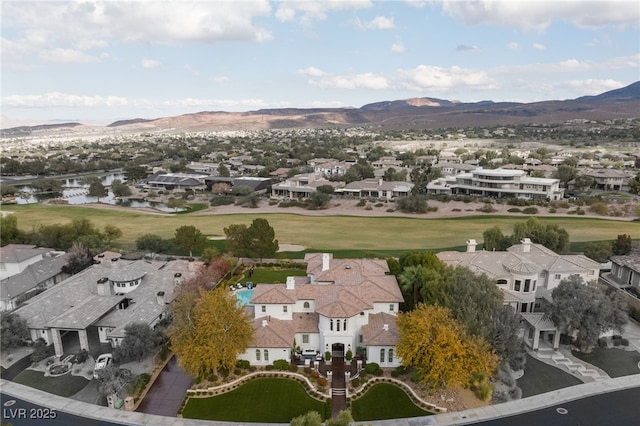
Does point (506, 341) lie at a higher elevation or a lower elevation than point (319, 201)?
higher

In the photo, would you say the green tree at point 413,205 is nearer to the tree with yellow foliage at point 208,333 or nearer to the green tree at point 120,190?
the tree with yellow foliage at point 208,333

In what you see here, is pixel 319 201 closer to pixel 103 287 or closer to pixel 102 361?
pixel 103 287

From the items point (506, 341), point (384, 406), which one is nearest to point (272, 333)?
point (384, 406)

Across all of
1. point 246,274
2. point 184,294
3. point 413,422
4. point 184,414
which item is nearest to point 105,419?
point 184,414

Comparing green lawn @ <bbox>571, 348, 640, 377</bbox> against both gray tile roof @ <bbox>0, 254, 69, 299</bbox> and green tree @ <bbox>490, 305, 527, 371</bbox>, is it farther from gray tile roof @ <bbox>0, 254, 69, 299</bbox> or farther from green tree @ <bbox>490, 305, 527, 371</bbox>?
gray tile roof @ <bbox>0, 254, 69, 299</bbox>

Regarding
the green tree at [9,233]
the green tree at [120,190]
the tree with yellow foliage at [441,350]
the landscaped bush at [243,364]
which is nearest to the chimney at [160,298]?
the landscaped bush at [243,364]

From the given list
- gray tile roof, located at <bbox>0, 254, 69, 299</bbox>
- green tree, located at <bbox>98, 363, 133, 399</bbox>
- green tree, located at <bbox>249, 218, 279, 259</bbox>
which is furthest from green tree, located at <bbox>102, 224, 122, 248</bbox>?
green tree, located at <bbox>98, 363, 133, 399</bbox>
